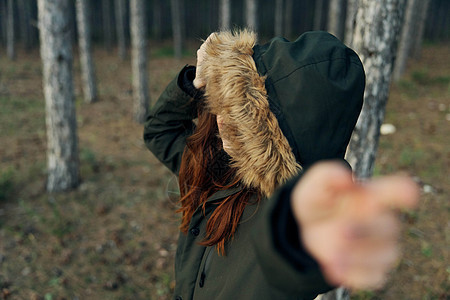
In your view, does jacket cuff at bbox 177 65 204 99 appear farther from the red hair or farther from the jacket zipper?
the jacket zipper

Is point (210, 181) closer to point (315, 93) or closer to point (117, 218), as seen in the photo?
point (315, 93)

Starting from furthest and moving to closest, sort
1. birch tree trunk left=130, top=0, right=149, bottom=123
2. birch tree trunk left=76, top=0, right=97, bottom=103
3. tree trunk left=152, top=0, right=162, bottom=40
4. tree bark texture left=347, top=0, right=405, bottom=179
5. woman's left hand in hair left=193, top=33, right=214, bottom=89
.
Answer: tree trunk left=152, top=0, right=162, bottom=40
birch tree trunk left=76, top=0, right=97, bottom=103
birch tree trunk left=130, top=0, right=149, bottom=123
tree bark texture left=347, top=0, right=405, bottom=179
woman's left hand in hair left=193, top=33, right=214, bottom=89

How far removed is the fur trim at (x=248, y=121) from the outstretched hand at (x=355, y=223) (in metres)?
0.70

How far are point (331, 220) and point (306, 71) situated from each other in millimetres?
750

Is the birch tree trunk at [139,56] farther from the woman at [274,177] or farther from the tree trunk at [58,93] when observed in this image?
the woman at [274,177]

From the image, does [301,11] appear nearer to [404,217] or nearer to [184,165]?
[404,217]

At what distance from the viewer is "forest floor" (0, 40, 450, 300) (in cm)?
365

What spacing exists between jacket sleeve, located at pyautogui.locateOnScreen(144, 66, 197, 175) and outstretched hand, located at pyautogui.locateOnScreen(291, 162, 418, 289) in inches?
56.6

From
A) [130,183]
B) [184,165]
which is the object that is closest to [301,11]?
[130,183]

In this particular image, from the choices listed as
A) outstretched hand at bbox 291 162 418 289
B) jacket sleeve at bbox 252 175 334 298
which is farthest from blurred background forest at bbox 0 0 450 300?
outstretched hand at bbox 291 162 418 289

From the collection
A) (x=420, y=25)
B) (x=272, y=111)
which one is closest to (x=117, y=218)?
(x=272, y=111)

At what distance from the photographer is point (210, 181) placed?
1.74m

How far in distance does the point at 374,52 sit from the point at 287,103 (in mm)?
1435

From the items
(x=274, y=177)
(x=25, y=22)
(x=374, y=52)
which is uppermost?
(x=374, y=52)
